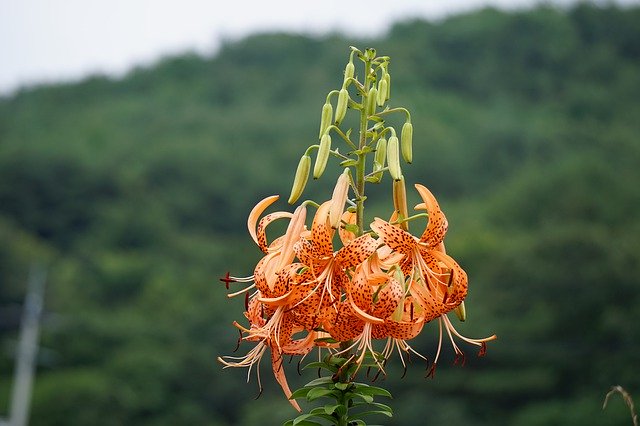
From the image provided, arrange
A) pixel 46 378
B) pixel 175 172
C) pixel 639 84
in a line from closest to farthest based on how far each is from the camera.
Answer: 1. pixel 46 378
2. pixel 175 172
3. pixel 639 84

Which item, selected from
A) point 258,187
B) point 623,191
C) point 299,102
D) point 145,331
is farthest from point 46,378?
point 299,102

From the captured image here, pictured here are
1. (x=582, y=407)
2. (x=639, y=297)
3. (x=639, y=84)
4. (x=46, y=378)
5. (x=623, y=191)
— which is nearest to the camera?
(x=582, y=407)

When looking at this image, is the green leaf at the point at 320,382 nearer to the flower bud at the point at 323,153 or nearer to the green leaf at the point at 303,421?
the green leaf at the point at 303,421

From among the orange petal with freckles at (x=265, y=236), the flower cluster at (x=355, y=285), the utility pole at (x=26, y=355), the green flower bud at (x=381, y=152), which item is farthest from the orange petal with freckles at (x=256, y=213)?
the utility pole at (x=26, y=355)

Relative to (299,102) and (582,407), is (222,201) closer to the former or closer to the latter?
(299,102)

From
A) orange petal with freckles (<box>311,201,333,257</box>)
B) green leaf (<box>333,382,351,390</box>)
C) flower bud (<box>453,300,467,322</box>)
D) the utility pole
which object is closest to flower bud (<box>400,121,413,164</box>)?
orange petal with freckles (<box>311,201,333,257</box>)

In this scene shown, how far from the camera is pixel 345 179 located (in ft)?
8.02

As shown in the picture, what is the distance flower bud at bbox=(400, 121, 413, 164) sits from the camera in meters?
2.48

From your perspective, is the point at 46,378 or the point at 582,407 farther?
the point at 46,378

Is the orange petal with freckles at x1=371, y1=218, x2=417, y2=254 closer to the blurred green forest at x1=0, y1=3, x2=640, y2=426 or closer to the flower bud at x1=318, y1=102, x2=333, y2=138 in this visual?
the flower bud at x1=318, y1=102, x2=333, y2=138

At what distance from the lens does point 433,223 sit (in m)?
2.45

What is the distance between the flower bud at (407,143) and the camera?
2482mm

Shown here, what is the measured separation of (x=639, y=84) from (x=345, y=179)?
60427 millimetres

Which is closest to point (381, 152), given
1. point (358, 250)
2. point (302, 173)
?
point (302, 173)
